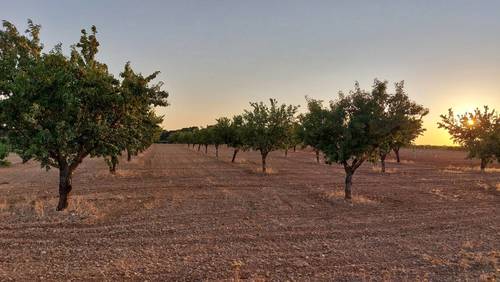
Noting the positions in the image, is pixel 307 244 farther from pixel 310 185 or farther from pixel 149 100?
pixel 310 185

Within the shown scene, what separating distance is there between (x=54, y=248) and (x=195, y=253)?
17.2ft

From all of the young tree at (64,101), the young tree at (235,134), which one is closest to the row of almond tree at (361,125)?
the young tree at (64,101)

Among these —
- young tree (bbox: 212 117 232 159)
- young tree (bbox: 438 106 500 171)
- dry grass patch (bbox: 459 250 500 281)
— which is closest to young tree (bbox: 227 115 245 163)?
young tree (bbox: 212 117 232 159)

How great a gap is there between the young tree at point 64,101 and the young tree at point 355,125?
11038 millimetres

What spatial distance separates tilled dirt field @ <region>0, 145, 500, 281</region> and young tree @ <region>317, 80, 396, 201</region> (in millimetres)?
3342

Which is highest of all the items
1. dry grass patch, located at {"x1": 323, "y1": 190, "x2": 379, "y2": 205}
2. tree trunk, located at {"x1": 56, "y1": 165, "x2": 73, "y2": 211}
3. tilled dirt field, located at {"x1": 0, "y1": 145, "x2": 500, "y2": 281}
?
tree trunk, located at {"x1": 56, "y1": 165, "x2": 73, "y2": 211}

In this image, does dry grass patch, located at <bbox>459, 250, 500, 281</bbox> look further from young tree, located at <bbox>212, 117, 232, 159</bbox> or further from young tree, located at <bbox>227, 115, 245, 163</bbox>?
young tree, located at <bbox>212, 117, 232, 159</bbox>

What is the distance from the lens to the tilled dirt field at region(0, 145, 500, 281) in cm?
1222

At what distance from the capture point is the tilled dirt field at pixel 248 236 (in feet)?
40.1

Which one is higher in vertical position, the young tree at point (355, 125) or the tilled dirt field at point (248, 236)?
the young tree at point (355, 125)

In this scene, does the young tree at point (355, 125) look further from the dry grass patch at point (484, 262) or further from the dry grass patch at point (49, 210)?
the dry grass patch at point (49, 210)

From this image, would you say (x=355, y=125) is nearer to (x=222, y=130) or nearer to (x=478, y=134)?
(x=478, y=134)

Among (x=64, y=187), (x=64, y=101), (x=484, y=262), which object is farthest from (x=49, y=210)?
(x=484, y=262)

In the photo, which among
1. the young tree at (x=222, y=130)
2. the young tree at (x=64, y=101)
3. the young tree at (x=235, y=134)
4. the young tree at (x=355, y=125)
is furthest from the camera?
the young tree at (x=222, y=130)
